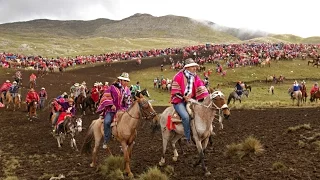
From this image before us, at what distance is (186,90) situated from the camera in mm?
10328

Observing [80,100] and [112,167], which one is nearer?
[112,167]

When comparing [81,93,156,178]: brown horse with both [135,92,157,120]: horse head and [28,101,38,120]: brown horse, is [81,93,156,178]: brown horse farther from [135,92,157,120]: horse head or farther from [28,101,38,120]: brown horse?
[28,101,38,120]: brown horse

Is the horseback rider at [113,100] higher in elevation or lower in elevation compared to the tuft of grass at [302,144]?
higher

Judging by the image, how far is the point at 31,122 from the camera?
75.7ft

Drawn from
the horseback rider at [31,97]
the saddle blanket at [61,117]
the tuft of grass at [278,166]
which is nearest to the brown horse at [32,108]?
the horseback rider at [31,97]

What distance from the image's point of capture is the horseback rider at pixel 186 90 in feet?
33.5

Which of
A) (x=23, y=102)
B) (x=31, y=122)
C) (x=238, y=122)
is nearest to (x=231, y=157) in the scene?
(x=238, y=122)

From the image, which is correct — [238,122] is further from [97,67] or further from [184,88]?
[97,67]

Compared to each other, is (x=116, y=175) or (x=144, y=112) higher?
(x=144, y=112)

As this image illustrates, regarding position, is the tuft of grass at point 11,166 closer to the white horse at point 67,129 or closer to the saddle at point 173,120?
the white horse at point 67,129

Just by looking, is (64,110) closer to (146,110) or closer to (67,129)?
(67,129)

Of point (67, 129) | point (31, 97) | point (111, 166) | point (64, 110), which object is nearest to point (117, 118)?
point (111, 166)

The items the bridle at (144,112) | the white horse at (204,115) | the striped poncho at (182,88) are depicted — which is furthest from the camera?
the striped poncho at (182,88)

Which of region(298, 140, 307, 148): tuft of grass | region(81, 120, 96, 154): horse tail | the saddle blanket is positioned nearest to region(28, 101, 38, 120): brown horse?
the saddle blanket
